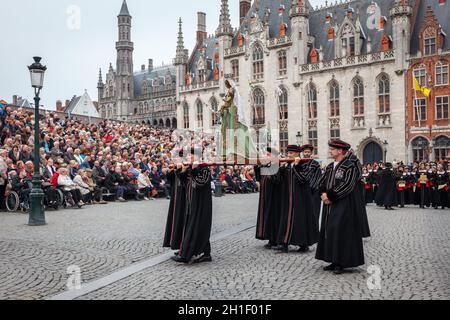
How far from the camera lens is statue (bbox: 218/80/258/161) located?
1009cm

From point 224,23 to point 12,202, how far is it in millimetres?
39581

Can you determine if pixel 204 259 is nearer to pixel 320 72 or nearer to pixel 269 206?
pixel 269 206

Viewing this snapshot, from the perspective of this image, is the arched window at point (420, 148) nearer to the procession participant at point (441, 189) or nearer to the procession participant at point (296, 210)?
the procession participant at point (441, 189)

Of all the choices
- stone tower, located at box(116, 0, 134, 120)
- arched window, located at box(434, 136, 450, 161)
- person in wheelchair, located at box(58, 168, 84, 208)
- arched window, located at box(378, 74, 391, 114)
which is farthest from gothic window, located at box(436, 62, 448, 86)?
stone tower, located at box(116, 0, 134, 120)

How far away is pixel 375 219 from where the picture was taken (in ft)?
47.4

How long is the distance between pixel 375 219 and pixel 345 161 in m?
7.87

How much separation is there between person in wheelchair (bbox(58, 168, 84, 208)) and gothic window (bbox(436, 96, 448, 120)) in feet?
96.0

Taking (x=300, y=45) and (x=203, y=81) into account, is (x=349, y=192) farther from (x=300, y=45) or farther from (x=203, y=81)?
(x=203, y=81)

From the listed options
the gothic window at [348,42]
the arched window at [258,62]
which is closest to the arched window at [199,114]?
the arched window at [258,62]

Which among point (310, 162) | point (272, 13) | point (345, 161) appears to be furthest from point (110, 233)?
point (272, 13)

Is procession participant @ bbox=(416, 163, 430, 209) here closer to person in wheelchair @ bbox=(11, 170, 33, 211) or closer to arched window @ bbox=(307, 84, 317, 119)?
person in wheelchair @ bbox=(11, 170, 33, 211)

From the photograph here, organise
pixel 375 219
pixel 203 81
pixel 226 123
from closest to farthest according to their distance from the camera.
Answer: pixel 226 123, pixel 375 219, pixel 203 81

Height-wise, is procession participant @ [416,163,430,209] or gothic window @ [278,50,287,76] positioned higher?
gothic window @ [278,50,287,76]
